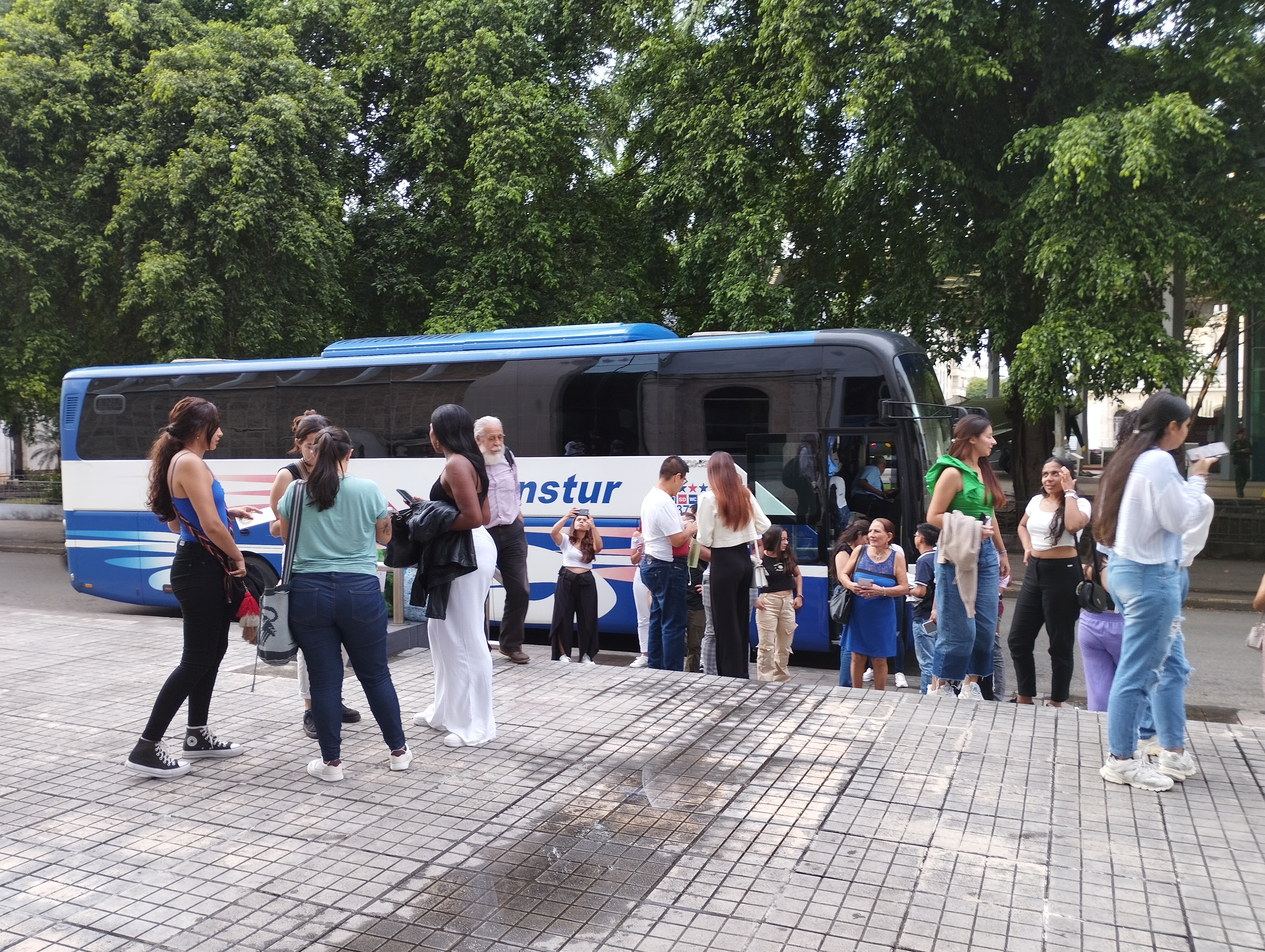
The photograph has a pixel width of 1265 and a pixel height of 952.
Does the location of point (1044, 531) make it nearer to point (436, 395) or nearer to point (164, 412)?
point (436, 395)

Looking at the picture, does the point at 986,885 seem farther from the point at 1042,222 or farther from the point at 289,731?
the point at 1042,222

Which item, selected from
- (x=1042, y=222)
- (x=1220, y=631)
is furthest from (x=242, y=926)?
(x=1042, y=222)

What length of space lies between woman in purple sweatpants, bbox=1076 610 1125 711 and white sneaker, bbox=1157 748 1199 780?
52 cm

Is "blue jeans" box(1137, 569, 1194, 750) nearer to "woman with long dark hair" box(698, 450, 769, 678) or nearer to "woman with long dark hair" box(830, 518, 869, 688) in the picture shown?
"woman with long dark hair" box(830, 518, 869, 688)

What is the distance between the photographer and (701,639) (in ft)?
27.0

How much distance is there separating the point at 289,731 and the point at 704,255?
11525 millimetres

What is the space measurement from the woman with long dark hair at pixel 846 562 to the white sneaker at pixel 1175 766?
2.51m

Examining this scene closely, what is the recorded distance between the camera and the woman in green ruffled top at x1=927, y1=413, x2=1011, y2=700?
625cm

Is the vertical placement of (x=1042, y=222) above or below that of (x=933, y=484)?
above

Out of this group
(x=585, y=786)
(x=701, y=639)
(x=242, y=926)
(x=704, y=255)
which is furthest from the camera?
(x=704, y=255)

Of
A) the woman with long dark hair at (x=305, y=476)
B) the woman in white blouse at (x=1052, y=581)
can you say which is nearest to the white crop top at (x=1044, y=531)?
the woman in white blouse at (x=1052, y=581)

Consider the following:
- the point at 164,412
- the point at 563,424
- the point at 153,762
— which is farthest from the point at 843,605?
the point at 164,412

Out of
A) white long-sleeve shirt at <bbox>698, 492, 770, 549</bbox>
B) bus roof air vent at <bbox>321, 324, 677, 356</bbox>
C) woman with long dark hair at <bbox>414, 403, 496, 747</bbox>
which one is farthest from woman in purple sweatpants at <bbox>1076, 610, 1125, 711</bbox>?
bus roof air vent at <bbox>321, 324, 677, 356</bbox>

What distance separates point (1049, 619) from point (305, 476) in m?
4.59
